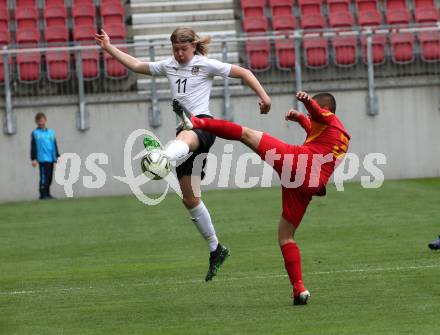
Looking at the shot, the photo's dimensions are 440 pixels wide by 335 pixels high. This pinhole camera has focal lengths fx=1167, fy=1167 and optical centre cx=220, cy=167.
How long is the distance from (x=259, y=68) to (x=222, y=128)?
15483 mm

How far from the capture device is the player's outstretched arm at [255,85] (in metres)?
9.80

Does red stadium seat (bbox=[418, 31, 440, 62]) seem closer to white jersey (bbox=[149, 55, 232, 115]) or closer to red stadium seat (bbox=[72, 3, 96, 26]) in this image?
red stadium seat (bbox=[72, 3, 96, 26])

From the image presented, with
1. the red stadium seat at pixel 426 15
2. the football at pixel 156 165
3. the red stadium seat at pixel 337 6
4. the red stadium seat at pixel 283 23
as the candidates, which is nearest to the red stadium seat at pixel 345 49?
the red stadium seat at pixel 283 23

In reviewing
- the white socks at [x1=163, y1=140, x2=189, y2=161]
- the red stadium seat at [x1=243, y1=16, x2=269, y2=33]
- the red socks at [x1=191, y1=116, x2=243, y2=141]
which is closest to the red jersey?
the red socks at [x1=191, y1=116, x2=243, y2=141]

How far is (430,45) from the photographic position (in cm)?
2462

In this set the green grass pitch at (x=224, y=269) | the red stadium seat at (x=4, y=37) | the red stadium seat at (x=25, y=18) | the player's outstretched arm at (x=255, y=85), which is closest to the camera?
the green grass pitch at (x=224, y=269)

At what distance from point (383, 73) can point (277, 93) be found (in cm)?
235

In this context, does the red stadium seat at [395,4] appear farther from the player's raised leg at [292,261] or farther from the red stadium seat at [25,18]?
the player's raised leg at [292,261]

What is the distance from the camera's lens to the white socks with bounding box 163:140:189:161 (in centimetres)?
958

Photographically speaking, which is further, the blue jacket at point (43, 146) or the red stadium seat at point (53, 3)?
the red stadium seat at point (53, 3)

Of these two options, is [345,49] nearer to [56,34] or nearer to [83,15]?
[83,15]

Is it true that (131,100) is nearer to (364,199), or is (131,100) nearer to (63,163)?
(63,163)

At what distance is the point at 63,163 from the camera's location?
24.3 metres

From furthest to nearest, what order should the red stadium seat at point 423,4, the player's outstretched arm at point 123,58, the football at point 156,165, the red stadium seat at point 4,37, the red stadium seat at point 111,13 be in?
the red stadium seat at point 423,4 < the red stadium seat at point 111,13 < the red stadium seat at point 4,37 < the player's outstretched arm at point 123,58 < the football at point 156,165
